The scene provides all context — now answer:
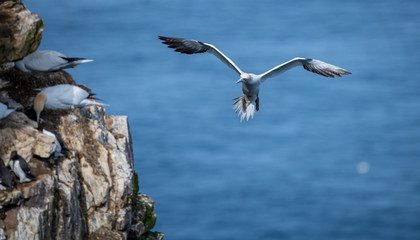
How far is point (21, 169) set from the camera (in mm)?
12852

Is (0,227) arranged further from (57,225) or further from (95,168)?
(95,168)

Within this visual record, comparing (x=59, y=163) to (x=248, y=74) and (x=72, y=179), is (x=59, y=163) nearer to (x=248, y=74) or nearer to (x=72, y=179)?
(x=72, y=179)

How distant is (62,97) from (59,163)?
1.59m

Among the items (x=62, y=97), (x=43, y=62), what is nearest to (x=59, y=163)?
(x=62, y=97)

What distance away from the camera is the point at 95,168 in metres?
14.6

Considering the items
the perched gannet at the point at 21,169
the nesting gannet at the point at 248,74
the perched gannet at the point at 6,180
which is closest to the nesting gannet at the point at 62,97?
the perched gannet at the point at 21,169

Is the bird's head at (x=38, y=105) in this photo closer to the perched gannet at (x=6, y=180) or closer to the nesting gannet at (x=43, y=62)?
the nesting gannet at (x=43, y=62)

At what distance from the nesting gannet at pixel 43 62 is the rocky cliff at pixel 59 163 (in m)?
0.18

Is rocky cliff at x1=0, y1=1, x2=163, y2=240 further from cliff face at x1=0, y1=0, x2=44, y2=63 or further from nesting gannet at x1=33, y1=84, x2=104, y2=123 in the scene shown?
nesting gannet at x1=33, y1=84, x2=104, y2=123

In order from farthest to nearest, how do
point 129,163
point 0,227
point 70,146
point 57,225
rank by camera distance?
point 129,163
point 70,146
point 57,225
point 0,227

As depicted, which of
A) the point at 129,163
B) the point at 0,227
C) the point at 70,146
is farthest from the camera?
the point at 129,163

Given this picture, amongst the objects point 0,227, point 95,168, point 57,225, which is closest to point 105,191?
point 95,168

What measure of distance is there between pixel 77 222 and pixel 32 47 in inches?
128

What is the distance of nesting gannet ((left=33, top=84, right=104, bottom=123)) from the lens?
14445 mm
